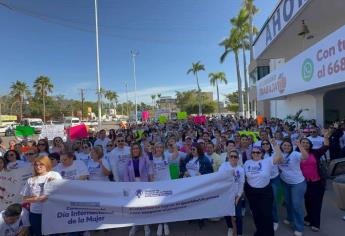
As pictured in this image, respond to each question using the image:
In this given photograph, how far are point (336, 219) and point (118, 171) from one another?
14.3ft

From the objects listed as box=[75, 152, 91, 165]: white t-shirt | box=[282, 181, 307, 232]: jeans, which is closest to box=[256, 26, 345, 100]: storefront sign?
box=[282, 181, 307, 232]: jeans

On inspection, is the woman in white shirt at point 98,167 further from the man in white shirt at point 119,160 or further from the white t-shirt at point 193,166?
the white t-shirt at point 193,166

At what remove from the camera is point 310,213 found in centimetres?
589

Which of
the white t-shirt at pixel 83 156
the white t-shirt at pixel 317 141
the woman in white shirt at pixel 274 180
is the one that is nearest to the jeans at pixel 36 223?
the white t-shirt at pixel 83 156

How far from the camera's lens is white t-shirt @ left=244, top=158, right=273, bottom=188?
5.07 metres

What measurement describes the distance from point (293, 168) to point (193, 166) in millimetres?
1840

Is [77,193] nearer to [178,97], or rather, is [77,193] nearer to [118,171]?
[118,171]

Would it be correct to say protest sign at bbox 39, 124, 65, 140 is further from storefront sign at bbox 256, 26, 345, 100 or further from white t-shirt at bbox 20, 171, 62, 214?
white t-shirt at bbox 20, 171, 62, 214

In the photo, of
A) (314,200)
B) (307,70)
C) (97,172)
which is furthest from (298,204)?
(307,70)

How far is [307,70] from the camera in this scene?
1296 centimetres

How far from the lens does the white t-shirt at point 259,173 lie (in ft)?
16.6

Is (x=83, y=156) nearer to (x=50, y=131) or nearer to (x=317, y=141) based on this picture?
(x=317, y=141)

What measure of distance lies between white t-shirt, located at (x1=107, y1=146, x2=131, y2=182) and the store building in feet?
22.6

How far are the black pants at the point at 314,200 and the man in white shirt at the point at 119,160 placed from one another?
3.47 metres
